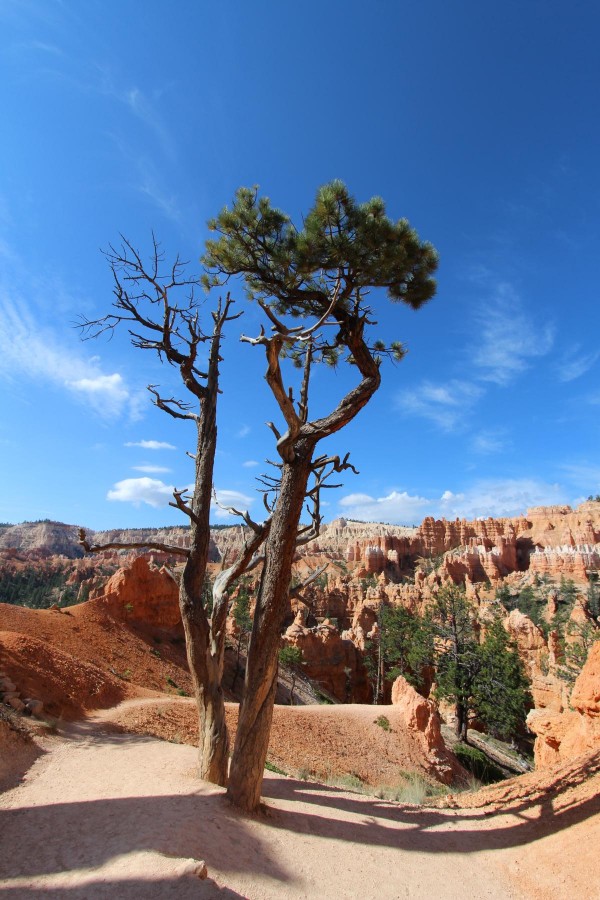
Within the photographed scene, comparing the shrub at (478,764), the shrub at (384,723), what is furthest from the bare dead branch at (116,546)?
the shrub at (478,764)

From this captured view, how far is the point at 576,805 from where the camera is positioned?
5.06 metres

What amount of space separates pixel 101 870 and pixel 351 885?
214 cm

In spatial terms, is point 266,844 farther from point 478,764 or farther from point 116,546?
point 478,764

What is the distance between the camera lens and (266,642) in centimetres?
496

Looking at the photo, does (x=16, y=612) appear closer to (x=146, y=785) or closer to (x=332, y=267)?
(x=146, y=785)

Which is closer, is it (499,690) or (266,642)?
(266,642)

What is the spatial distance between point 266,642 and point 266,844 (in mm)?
1694

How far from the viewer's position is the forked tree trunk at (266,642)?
15.4 feet

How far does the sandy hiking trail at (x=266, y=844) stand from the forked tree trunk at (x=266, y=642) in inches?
13.1

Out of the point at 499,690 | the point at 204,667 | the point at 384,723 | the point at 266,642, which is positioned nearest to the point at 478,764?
the point at 384,723

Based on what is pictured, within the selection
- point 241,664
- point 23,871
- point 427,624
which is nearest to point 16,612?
point 241,664

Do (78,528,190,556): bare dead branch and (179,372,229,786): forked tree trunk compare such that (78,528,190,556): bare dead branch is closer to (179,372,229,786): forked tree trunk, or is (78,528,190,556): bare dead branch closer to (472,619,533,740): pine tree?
(179,372,229,786): forked tree trunk

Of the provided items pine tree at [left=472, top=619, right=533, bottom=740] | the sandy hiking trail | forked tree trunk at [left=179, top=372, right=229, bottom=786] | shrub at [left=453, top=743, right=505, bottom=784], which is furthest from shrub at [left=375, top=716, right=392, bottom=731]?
forked tree trunk at [left=179, top=372, right=229, bottom=786]

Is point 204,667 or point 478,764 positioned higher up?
point 204,667
